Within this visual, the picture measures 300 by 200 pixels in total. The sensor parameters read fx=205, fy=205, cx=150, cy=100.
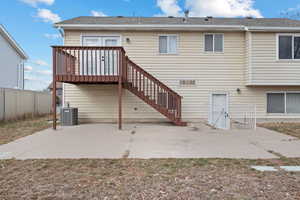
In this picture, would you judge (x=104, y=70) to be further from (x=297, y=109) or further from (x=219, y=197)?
(x=297, y=109)

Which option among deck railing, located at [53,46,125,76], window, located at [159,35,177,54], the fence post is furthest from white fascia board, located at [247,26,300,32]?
the fence post

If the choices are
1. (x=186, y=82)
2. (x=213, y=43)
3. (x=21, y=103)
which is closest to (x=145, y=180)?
(x=186, y=82)

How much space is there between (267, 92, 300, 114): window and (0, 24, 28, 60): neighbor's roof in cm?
1818

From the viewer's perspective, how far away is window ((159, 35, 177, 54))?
1045cm

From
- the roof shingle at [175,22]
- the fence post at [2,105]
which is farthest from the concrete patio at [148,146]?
the roof shingle at [175,22]

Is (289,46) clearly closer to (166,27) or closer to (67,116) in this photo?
(166,27)

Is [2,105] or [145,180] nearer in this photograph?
[145,180]

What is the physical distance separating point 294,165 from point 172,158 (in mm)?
2483

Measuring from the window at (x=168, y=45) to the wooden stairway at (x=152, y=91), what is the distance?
5.89ft

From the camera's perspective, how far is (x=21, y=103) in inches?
498

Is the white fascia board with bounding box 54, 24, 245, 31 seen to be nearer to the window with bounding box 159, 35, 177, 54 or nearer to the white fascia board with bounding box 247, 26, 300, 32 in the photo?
the white fascia board with bounding box 247, 26, 300, 32

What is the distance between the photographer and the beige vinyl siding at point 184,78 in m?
10.3

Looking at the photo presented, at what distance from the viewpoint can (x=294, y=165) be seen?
4188mm

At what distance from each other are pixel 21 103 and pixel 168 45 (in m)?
9.63
